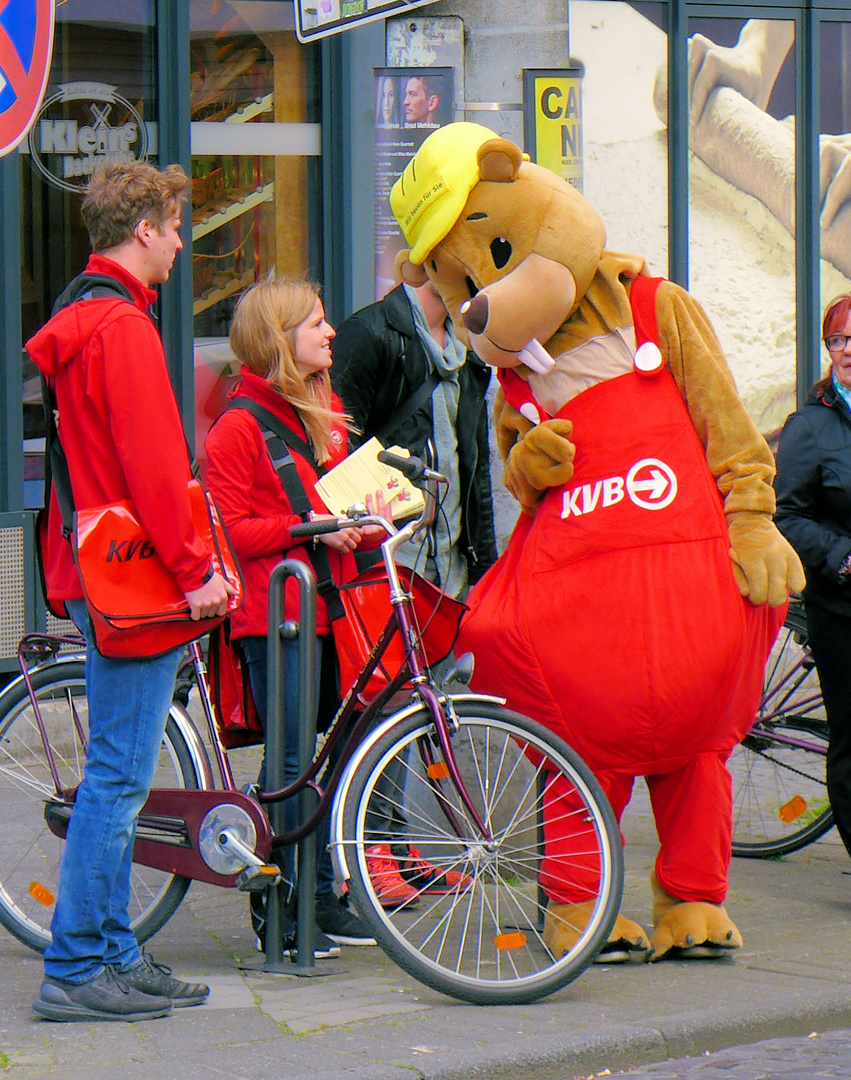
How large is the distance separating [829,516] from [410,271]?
5.28 ft

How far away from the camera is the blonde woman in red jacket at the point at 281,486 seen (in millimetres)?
4957

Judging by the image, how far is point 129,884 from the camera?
449cm

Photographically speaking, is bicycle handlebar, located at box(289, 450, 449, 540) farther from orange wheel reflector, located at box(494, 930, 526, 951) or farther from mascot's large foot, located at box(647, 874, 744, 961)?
mascot's large foot, located at box(647, 874, 744, 961)

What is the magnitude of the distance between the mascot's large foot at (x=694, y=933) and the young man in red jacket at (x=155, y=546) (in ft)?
4.29

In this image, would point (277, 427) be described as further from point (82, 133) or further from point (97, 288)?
point (82, 133)

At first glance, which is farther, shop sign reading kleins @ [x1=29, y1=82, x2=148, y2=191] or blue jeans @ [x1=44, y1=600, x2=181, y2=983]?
shop sign reading kleins @ [x1=29, y1=82, x2=148, y2=191]

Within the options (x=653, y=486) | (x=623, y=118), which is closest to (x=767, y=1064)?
(x=653, y=486)

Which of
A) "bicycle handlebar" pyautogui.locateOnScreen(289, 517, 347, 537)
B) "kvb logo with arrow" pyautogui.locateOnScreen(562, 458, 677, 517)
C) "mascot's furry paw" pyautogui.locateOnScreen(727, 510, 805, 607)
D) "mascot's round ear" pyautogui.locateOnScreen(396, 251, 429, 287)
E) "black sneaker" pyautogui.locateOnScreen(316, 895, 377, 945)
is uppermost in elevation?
"mascot's round ear" pyautogui.locateOnScreen(396, 251, 429, 287)

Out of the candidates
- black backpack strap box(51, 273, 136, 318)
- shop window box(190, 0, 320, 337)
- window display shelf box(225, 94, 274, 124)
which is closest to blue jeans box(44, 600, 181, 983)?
black backpack strap box(51, 273, 136, 318)

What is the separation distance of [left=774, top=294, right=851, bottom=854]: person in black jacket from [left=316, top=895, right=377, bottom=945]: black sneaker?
1.64 m

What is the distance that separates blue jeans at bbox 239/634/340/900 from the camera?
4.87 m

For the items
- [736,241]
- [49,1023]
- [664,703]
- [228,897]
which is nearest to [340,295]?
[736,241]

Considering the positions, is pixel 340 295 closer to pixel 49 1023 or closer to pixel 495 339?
pixel 495 339

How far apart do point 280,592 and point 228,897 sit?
1.41 meters
